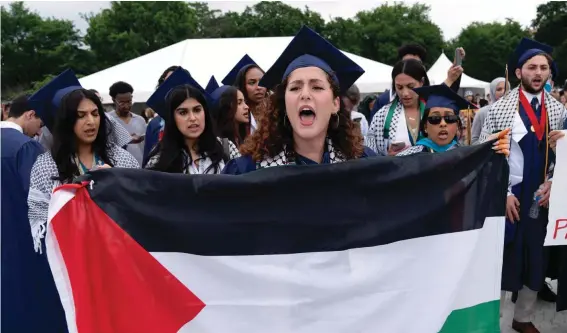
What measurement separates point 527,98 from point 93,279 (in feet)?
12.0

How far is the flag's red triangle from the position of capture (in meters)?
2.59

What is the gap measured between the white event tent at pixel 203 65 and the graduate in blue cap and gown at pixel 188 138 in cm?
1361

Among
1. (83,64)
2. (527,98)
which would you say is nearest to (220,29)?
(83,64)

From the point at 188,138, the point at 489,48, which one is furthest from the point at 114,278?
the point at 489,48

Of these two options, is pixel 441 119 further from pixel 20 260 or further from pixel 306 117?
pixel 20 260

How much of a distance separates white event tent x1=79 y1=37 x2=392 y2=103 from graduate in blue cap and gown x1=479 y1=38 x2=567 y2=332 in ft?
42.2

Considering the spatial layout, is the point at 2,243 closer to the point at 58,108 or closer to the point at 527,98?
the point at 58,108

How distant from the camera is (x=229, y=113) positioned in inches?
216

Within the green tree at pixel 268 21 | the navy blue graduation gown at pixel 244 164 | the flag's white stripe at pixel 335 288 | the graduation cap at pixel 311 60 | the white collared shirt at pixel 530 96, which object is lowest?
the flag's white stripe at pixel 335 288

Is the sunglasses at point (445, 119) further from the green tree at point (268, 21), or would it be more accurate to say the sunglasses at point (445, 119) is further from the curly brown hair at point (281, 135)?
the green tree at point (268, 21)

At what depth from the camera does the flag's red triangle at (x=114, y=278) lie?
2.59 meters

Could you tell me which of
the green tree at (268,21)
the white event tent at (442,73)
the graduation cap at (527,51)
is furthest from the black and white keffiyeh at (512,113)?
the green tree at (268,21)

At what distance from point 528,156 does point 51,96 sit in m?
3.62

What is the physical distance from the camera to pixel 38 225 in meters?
3.73
